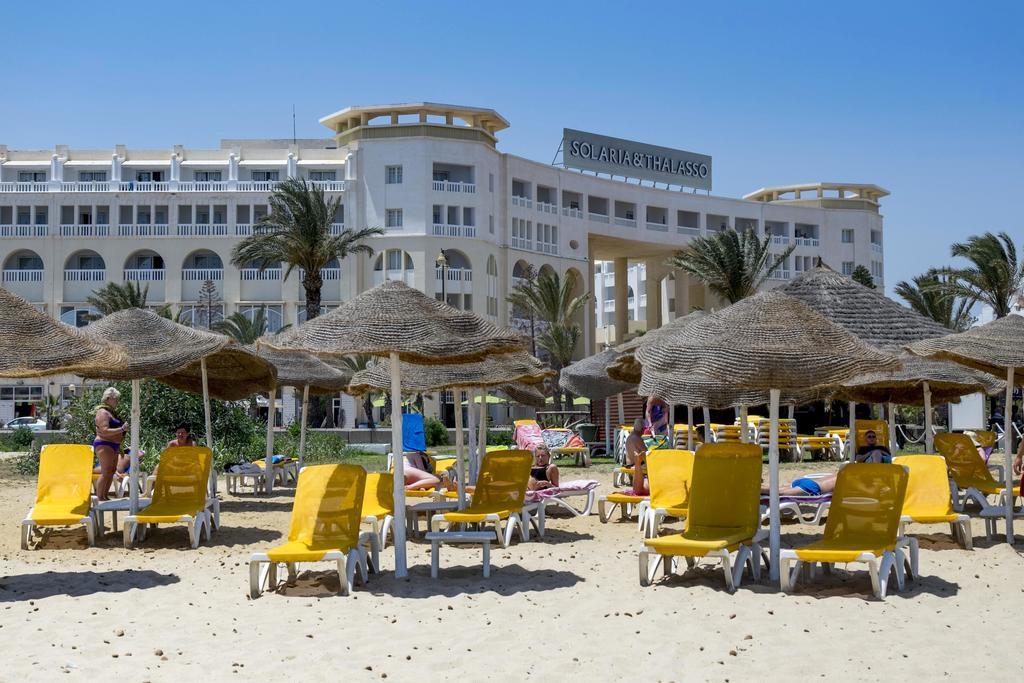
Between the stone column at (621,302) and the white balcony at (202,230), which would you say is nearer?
the white balcony at (202,230)

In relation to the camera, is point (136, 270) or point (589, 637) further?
point (136, 270)

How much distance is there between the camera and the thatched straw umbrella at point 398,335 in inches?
375

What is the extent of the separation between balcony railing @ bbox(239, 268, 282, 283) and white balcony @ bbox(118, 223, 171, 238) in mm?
4349

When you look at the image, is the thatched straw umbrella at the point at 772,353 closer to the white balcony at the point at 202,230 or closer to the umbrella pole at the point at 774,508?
the umbrella pole at the point at 774,508

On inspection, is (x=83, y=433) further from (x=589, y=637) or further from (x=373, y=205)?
(x=373, y=205)

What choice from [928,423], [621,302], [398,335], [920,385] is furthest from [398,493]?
[621,302]

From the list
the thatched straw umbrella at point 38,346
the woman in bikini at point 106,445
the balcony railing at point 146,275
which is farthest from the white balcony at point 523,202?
the thatched straw umbrella at point 38,346

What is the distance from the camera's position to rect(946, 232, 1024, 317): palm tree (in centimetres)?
3597

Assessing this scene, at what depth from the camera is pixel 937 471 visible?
11227 millimetres

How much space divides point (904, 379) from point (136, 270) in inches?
1909

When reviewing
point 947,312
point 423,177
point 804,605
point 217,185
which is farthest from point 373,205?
point 804,605

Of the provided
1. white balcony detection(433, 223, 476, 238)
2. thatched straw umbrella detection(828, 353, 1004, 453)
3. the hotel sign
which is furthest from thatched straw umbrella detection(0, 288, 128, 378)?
the hotel sign

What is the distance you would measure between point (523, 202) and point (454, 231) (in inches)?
209

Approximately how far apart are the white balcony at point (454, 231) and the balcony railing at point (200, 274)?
10640 mm
